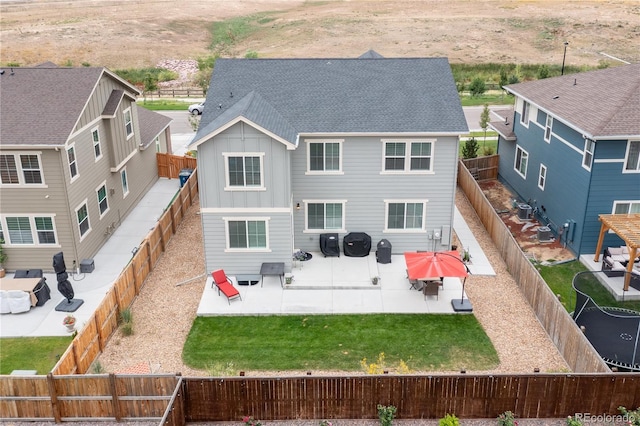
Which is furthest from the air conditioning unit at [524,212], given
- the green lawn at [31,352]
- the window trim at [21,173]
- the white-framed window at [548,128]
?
the window trim at [21,173]

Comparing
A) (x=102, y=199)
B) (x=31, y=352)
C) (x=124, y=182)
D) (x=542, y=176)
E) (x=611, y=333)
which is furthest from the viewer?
(x=124, y=182)

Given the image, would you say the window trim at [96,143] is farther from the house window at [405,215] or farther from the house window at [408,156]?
the house window at [405,215]

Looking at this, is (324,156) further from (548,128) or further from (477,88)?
(477,88)

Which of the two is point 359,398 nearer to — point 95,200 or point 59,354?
point 59,354

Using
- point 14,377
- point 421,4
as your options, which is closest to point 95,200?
point 14,377

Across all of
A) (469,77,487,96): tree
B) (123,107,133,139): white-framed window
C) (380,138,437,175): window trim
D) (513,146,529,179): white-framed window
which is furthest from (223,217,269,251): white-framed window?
(469,77,487,96): tree

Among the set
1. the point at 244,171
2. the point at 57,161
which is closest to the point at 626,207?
the point at 244,171

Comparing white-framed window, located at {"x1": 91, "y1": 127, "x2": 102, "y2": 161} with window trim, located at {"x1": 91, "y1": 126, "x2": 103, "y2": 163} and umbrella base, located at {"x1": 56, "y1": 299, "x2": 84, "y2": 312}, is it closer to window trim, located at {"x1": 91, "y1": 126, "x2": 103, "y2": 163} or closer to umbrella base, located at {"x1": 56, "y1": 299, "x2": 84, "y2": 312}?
window trim, located at {"x1": 91, "y1": 126, "x2": 103, "y2": 163}
